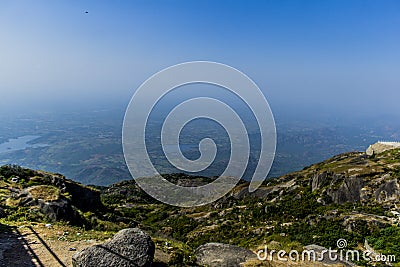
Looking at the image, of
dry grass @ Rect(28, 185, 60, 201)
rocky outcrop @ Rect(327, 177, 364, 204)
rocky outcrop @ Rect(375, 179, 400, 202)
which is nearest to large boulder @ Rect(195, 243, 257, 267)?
dry grass @ Rect(28, 185, 60, 201)

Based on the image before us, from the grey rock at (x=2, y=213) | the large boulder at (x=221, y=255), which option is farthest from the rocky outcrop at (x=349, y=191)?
the grey rock at (x=2, y=213)

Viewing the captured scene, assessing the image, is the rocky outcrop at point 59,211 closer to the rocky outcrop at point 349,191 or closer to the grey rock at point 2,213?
the grey rock at point 2,213

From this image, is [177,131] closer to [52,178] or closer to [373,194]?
[52,178]

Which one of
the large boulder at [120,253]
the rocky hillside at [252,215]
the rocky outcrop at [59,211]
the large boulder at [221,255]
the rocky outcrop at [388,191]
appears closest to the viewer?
the large boulder at [120,253]

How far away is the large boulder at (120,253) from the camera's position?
366 inches

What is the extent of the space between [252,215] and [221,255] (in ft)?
66.1

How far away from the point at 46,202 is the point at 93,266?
7849 mm

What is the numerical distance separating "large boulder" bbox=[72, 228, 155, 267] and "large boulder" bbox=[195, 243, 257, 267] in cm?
341

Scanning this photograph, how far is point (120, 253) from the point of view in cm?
960

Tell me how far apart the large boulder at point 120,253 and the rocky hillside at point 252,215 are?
174 cm

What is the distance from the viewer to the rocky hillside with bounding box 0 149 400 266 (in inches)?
573

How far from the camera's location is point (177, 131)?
13.1m

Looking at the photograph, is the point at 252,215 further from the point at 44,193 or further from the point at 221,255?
the point at 44,193

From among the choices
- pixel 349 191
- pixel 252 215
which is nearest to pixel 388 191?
pixel 349 191
